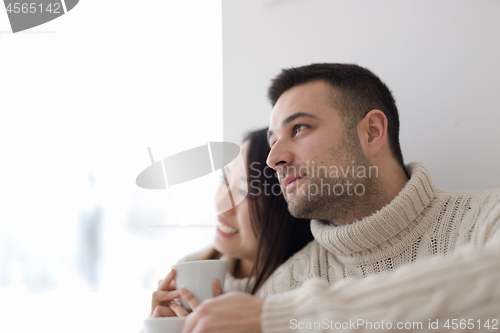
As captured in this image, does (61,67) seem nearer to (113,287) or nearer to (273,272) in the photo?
(113,287)

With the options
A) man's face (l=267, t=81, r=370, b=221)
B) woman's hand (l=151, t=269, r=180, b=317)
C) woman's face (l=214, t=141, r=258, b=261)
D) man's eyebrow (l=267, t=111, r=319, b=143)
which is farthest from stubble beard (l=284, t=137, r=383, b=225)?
woman's hand (l=151, t=269, r=180, b=317)

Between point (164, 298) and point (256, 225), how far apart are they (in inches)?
13.2

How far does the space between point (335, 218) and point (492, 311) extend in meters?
0.47

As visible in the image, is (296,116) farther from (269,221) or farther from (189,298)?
(189,298)

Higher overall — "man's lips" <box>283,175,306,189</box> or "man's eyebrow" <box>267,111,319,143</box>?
"man's eyebrow" <box>267,111,319,143</box>

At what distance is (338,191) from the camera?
2.63 feet

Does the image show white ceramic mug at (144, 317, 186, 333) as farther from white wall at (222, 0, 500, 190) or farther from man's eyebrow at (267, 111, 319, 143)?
white wall at (222, 0, 500, 190)

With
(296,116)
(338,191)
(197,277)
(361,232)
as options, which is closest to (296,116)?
(296,116)

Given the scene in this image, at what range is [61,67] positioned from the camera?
117 centimetres

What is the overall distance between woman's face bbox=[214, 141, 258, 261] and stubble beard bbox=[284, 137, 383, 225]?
0.77 feet

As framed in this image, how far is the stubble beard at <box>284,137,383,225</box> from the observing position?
80 centimetres

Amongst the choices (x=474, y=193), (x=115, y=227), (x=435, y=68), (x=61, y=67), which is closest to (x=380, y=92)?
(x=435, y=68)

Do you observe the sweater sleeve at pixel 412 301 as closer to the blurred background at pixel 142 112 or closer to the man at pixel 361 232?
the man at pixel 361 232

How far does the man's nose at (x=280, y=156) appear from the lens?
0.83m
